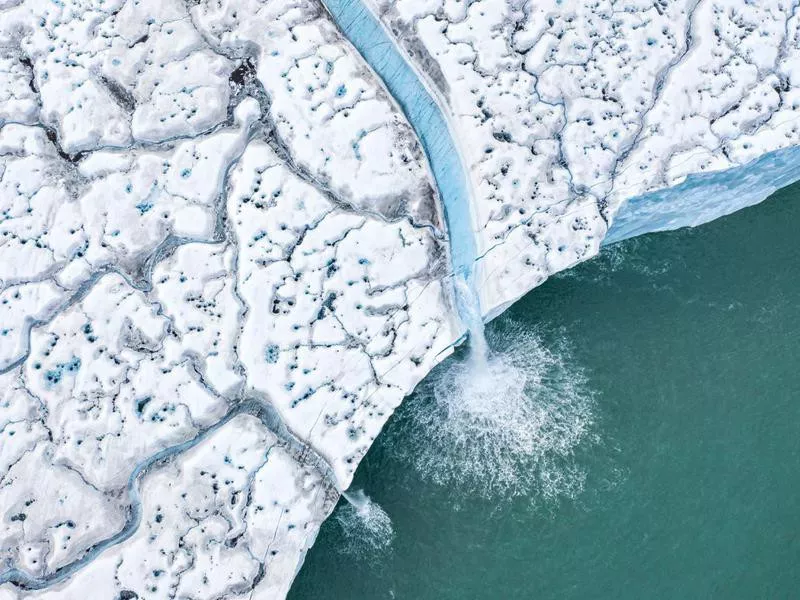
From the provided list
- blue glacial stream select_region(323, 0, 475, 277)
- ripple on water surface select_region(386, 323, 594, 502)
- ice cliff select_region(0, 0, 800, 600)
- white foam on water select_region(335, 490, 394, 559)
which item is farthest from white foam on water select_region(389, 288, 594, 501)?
blue glacial stream select_region(323, 0, 475, 277)

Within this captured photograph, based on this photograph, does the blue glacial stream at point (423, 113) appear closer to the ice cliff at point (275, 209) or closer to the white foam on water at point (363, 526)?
the ice cliff at point (275, 209)

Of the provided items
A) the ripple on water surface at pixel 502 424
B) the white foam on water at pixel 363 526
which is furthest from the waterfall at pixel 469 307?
the white foam on water at pixel 363 526

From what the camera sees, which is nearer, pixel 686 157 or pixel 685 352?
pixel 686 157

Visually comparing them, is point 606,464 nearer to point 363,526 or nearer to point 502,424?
point 502,424

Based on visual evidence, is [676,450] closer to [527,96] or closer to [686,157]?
[686,157]

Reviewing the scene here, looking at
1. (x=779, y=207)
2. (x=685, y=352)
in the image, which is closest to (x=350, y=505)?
(x=685, y=352)

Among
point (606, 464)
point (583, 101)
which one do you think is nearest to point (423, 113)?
point (583, 101)
